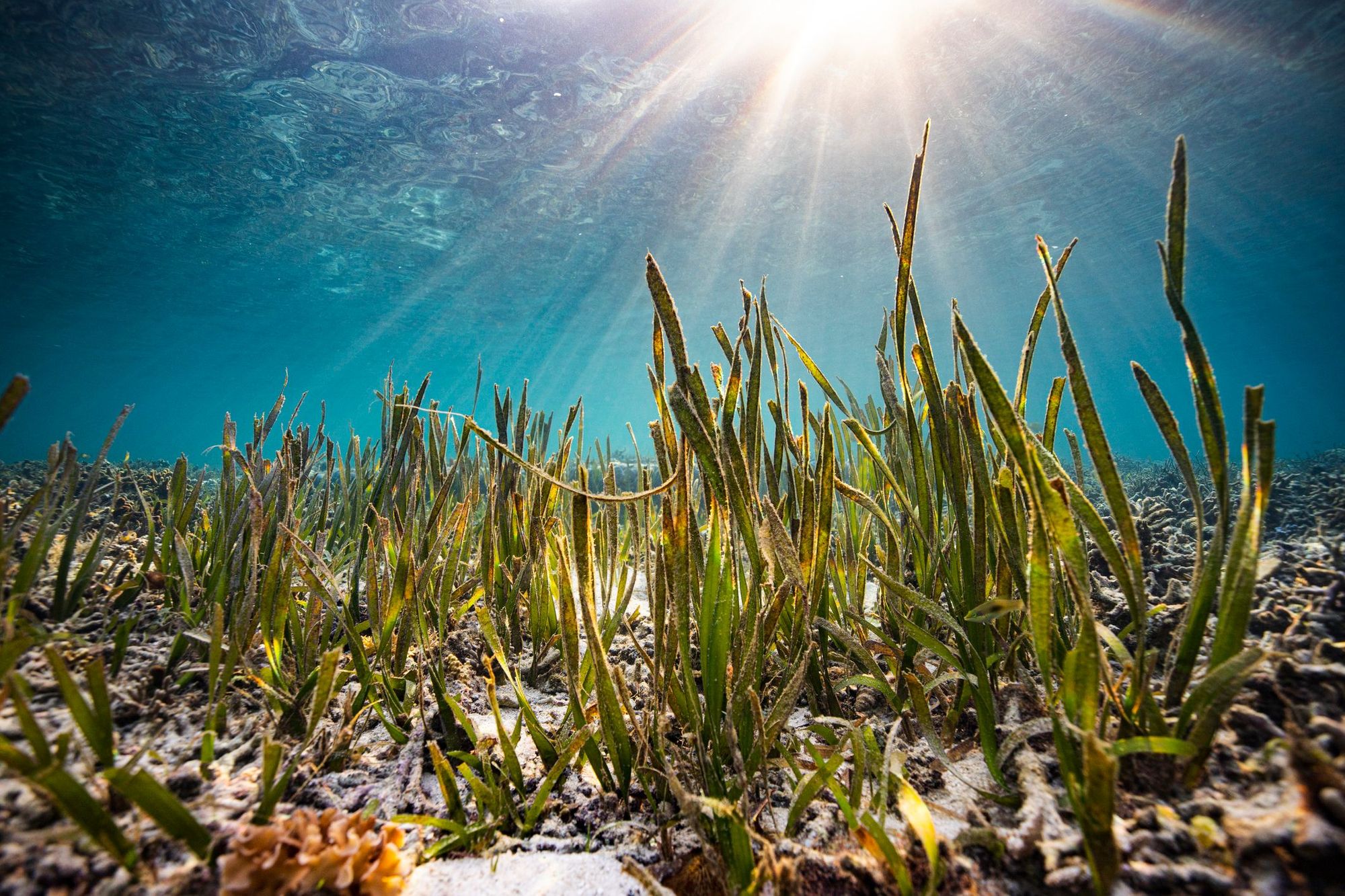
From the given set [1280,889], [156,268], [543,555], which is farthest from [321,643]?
[156,268]

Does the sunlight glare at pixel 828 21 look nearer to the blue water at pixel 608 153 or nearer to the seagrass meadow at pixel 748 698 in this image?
the blue water at pixel 608 153

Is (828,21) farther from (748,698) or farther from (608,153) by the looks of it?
(748,698)

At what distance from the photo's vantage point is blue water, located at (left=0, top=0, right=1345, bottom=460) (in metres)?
10.9

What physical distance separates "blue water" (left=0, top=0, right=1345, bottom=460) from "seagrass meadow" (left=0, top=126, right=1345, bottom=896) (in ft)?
36.4

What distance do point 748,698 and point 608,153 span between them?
16.6 metres

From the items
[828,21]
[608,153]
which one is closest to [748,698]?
[828,21]

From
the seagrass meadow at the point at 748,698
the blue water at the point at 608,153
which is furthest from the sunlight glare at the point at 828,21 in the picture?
the seagrass meadow at the point at 748,698

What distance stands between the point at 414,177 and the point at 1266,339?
64.6 metres

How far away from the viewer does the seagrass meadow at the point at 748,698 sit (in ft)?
2.34

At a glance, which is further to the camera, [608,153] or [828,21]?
[608,153]

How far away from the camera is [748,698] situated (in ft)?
3.52

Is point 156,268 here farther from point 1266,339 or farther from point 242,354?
point 1266,339

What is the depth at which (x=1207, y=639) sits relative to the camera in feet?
4.62

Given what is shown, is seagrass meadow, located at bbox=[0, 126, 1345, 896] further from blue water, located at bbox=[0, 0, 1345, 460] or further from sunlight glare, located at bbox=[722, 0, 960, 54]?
sunlight glare, located at bbox=[722, 0, 960, 54]
